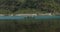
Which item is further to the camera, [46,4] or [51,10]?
[46,4]

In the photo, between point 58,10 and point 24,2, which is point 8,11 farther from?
point 58,10

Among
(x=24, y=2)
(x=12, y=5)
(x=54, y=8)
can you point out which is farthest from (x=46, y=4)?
(x=12, y=5)

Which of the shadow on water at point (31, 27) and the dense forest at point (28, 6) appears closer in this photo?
the shadow on water at point (31, 27)

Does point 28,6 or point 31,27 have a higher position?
point 31,27

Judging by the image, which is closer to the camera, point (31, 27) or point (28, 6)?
point (31, 27)

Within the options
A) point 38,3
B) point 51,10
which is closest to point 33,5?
point 38,3

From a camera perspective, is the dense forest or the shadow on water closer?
the shadow on water

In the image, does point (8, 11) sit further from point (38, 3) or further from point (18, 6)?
point (38, 3)
